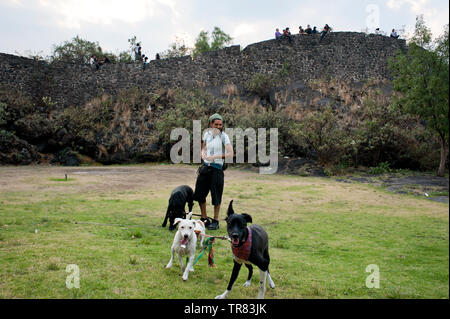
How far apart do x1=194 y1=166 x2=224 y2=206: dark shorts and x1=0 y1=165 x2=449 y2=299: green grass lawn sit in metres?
0.65

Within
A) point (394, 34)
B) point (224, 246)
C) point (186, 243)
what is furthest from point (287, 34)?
point (186, 243)

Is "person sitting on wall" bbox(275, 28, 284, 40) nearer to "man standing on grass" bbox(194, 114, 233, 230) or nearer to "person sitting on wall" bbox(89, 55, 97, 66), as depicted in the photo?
"person sitting on wall" bbox(89, 55, 97, 66)

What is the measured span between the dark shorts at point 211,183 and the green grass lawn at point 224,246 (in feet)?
2.14

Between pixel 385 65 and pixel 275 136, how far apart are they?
1293cm

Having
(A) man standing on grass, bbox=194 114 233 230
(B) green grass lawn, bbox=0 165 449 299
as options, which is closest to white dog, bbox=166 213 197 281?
(B) green grass lawn, bbox=0 165 449 299

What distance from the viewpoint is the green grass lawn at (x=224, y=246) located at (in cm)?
324

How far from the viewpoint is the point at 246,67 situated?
25547 mm

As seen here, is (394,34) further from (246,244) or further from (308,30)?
(246,244)

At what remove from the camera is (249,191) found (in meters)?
10.4

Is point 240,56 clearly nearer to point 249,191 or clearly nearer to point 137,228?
point 249,191

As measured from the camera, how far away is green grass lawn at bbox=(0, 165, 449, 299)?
324 centimetres

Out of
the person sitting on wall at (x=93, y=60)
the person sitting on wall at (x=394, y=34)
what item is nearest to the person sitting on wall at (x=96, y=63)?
the person sitting on wall at (x=93, y=60)

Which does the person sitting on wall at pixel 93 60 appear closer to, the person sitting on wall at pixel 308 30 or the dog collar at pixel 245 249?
the person sitting on wall at pixel 308 30

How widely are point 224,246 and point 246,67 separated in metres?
22.1
